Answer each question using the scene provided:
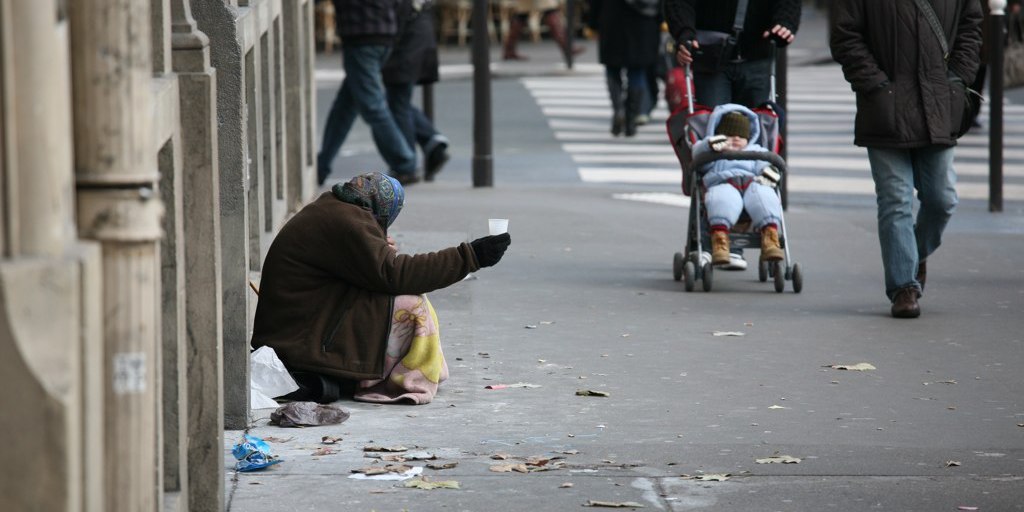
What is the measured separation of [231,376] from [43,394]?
311 cm

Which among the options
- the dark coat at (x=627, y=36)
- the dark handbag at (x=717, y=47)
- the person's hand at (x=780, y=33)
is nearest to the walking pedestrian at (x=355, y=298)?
the dark handbag at (x=717, y=47)

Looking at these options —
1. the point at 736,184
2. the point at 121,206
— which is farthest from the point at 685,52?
the point at 121,206

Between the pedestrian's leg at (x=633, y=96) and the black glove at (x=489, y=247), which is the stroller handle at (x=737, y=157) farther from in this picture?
the pedestrian's leg at (x=633, y=96)

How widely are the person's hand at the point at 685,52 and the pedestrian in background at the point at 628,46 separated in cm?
769

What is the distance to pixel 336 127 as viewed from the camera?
1330 cm

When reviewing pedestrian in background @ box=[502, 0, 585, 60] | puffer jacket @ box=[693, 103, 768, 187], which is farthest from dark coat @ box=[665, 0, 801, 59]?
pedestrian in background @ box=[502, 0, 585, 60]

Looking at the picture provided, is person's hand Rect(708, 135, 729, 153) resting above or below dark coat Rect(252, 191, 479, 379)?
above

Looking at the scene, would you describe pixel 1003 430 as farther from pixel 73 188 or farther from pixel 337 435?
pixel 73 188

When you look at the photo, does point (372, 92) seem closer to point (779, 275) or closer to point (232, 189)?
point (779, 275)

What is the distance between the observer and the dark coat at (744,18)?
9.55 meters

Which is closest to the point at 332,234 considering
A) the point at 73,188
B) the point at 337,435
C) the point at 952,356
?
the point at 337,435

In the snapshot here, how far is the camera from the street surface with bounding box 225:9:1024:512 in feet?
17.0

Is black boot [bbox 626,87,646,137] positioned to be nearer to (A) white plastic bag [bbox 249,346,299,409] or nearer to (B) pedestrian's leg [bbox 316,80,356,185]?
(B) pedestrian's leg [bbox 316,80,356,185]

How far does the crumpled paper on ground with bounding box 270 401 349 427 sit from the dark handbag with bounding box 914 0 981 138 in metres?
3.50
